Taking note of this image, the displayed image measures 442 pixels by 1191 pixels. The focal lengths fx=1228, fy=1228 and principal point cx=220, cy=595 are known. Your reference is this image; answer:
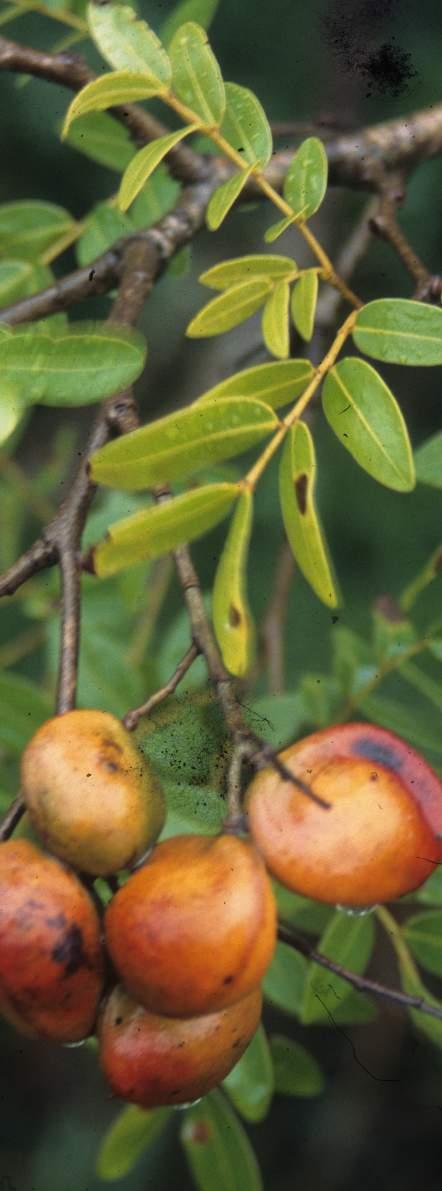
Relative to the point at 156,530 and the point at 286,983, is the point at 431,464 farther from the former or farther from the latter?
the point at 286,983

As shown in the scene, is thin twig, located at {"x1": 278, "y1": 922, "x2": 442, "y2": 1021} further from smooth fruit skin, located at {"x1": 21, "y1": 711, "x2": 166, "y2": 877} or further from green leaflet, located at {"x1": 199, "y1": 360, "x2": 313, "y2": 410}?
green leaflet, located at {"x1": 199, "y1": 360, "x2": 313, "y2": 410}

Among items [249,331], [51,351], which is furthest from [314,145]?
[249,331]

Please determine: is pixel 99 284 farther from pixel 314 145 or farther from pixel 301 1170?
pixel 301 1170

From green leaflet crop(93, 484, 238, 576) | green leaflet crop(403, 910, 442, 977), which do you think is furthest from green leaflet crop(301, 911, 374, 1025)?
green leaflet crop(93, 484, 238, 576)

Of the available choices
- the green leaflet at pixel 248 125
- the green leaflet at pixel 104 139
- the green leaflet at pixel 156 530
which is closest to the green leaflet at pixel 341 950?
the green leaflet at pixel 156 530

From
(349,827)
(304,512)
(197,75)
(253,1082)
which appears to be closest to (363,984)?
(349,827)

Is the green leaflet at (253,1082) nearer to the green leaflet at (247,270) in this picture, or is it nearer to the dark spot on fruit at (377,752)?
the dark spot on fruit at (377,752)

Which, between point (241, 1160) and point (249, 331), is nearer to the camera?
point (241, 1160)
